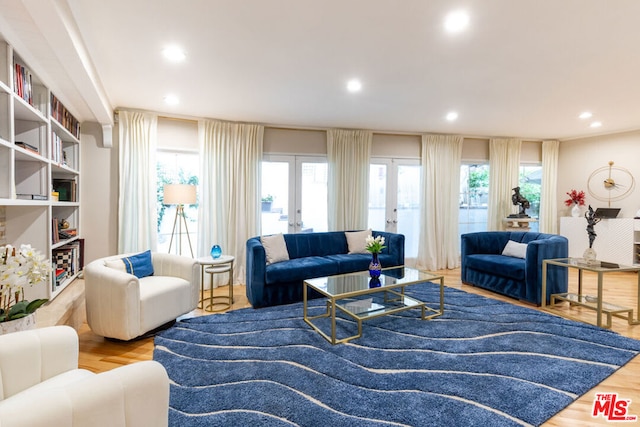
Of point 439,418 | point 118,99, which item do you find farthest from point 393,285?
point 118,99

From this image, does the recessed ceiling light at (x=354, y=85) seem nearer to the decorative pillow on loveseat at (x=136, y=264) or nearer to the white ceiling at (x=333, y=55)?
the white ceiling at (x=333, y=55)

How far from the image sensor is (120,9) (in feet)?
6.40

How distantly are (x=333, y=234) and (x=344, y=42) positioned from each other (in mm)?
2864

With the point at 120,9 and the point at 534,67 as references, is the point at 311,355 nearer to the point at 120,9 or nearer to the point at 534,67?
the point at 120,9

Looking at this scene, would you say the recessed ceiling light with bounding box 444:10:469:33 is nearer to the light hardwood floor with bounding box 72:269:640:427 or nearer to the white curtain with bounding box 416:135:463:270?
the light hardwood floor with bounding box 72:269:640:427

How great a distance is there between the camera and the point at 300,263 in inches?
155

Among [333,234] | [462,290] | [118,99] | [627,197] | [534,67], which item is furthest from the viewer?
[627,197]

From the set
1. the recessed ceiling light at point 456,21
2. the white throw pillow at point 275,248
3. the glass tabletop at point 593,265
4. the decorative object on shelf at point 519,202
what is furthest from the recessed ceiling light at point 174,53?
the decorative object on shelf at point 519,202

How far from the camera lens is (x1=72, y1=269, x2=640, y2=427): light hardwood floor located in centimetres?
181

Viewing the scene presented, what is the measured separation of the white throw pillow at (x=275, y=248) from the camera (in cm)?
400

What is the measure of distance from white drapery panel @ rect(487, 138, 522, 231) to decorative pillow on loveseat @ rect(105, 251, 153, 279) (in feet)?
18.6

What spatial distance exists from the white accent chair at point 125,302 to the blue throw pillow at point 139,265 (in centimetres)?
13

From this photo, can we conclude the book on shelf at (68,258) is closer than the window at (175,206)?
Yes

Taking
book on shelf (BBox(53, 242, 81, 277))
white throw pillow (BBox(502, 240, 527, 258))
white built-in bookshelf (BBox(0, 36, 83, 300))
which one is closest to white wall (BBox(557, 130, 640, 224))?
white throw pillow (BBox(502, 240, 527, 258))
